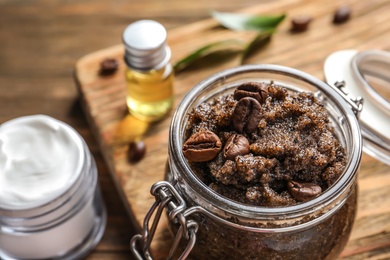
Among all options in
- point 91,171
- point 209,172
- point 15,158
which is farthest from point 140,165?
point 209,172

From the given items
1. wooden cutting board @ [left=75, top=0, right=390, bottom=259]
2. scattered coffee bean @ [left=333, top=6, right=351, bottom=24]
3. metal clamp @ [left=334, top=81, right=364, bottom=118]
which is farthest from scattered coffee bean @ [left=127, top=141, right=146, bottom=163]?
scattered coffee bean @ [left=333, top=6, right=351, bottom=24]

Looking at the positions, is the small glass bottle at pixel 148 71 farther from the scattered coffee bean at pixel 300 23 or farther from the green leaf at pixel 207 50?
the scattered coffee bean at pixel 300 23

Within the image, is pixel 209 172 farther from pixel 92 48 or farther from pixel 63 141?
Result: pixel 92 48

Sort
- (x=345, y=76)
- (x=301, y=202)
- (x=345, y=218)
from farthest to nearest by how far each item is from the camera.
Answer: (x=345, y=76)
(x=345, y=218)
(x=301, y=202)

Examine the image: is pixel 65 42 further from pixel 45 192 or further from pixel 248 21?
pixel 45 192

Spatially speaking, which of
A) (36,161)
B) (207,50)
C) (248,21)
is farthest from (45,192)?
(248,21)

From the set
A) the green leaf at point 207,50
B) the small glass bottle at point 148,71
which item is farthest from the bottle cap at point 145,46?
the green leaf at point 207,50
